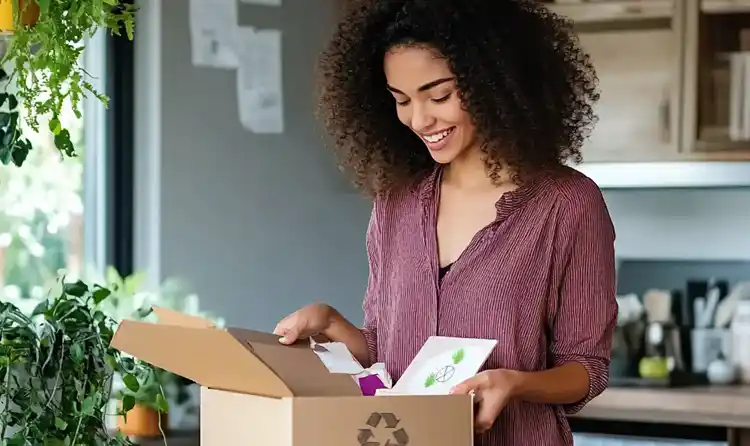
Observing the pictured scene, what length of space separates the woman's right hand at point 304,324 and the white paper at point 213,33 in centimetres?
162

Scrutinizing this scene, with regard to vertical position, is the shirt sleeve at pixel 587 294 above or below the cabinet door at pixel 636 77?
below

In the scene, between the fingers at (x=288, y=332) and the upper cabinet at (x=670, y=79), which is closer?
the fingers at (x=288, y=332)

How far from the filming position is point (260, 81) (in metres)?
3.04

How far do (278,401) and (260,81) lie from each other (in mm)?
2025

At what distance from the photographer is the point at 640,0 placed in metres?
2.87

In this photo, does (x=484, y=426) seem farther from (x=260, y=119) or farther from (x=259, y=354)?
(x=260, y=119)

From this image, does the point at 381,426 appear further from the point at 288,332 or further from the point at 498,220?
the point at 498,220

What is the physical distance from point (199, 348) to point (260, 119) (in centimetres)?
193

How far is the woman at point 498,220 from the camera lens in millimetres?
1402

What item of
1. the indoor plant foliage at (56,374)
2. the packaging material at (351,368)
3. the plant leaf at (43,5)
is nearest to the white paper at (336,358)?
the packaging material at (351,368)

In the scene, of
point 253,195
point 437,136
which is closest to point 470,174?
point 437,136

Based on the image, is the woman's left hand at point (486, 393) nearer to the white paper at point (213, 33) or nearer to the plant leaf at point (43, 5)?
the plant leaf at point (43, 5)

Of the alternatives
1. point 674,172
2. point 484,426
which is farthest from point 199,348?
point 674,172

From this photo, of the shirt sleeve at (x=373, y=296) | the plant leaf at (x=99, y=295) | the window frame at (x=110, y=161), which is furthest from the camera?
the window frame at (x=110, y=161)
